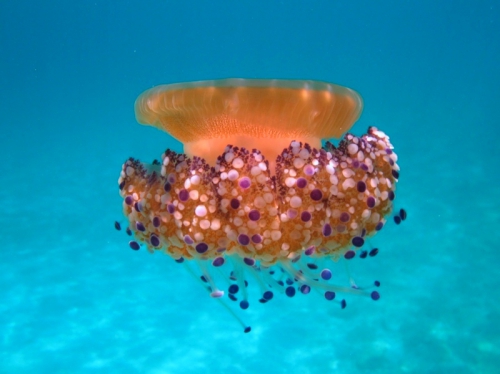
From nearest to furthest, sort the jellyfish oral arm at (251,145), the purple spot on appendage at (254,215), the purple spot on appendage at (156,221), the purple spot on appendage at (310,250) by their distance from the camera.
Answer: the purple spot on appendage at (254,215) < the purple spot on appendage at (310,250) < the purple spot on appendage at (156,221) < the jellyfish oral arm at (251,145)

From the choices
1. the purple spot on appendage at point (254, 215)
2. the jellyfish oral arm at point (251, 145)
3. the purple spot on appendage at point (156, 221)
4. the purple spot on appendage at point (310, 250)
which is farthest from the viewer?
the jellyfish oral arm at point (251, 145)

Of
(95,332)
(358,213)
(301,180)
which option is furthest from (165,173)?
(95,332)

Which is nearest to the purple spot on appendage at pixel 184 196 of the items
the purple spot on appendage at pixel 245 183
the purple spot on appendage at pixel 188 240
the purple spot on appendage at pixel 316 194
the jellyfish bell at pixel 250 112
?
the purple spot on appendage at pixel 188 240

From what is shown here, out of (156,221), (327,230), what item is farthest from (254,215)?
(156,221)

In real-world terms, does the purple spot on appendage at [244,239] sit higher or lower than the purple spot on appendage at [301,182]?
lower

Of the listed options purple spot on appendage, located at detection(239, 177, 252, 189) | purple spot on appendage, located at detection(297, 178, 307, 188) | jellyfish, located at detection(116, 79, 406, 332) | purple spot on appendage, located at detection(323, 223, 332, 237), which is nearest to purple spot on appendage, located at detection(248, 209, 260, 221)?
jellyfish, located at detection(116, 79, 406, 332)

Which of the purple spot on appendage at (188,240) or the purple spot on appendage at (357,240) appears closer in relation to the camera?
the purple spot on appendage at (188,240)

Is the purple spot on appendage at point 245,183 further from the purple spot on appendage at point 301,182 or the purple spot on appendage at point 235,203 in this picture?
the purple spot on appendage at point 301,182
